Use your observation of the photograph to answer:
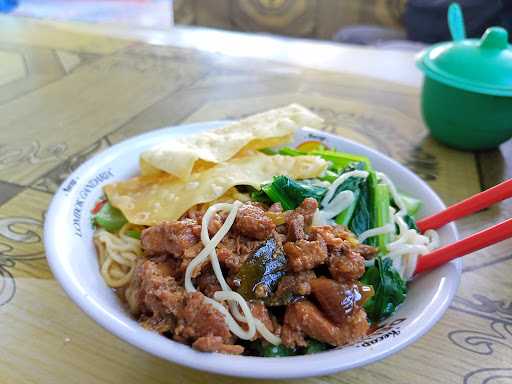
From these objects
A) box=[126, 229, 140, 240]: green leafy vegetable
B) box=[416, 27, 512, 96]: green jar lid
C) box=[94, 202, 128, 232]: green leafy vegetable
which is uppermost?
box=[416, 27, 512, 96]: green jar lid

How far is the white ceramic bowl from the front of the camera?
3.12 feet

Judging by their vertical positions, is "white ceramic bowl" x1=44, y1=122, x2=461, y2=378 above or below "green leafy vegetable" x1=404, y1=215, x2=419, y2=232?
above

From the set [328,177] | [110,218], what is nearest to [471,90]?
[328,177]

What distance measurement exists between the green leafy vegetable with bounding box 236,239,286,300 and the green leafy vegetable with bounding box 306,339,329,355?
0.15 metres

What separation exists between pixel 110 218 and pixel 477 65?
1.65 meters

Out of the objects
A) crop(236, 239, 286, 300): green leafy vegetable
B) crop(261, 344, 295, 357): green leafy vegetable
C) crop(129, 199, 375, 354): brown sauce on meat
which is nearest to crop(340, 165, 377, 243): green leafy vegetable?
crop(129, 199, 375, 354): brown sauce on meat

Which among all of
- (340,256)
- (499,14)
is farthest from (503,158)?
(499,14)

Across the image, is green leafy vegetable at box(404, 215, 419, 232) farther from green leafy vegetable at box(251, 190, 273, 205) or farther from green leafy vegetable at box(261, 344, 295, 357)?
green leafy vegetable at box(261, 344, 295, 357)

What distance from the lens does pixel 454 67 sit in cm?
207

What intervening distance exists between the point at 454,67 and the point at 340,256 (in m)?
1.32

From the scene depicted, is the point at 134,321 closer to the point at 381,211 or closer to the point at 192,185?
the point at 192,185

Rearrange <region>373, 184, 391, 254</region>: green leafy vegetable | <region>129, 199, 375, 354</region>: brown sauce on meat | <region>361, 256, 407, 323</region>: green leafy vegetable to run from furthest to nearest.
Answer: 1. <region>373, 184, 391, 254</region>: green leafy vegetable
2. <region>361, 256, 407, 323</region>: green leafy vegetable
3. <region>129, 199, 375, 354</region>: brown sauce on meat

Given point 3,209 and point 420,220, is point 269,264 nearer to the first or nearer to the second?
point 420,220

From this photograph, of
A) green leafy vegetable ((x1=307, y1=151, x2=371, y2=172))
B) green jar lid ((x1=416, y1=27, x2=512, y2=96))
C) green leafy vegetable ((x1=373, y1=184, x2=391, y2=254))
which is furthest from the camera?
green jar lid ((x1=416, y1=27, x2=512, y2=96))
